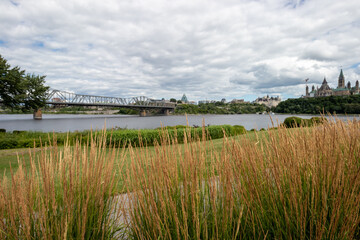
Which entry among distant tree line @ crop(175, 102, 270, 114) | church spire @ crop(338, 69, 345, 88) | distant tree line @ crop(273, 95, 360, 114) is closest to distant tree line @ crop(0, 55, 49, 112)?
distant tree line @ crop(273, 95, 360, 114)

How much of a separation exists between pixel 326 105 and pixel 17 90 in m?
47.9

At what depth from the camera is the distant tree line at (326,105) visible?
3013cm

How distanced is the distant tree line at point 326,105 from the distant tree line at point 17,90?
30.6 meters

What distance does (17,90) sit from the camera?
1703cm

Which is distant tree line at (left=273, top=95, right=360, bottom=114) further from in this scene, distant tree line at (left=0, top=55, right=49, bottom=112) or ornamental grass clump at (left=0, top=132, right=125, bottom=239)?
distant tree line at (left=0, top=55, right=49, bottom=112)

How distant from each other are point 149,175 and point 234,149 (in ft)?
2.79

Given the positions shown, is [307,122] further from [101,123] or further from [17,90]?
[101,123]

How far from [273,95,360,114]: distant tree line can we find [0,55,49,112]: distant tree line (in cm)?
3056

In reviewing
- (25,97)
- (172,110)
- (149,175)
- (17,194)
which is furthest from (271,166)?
(172,110)

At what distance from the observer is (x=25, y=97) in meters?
18.2

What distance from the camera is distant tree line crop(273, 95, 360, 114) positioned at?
3013 cm

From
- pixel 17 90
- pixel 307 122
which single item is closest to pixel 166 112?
pixel 17 90

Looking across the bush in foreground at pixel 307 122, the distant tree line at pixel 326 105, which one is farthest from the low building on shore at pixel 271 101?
the bush in foreground at pixel 307 122

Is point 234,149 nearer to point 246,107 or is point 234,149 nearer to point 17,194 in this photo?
point 17,194
